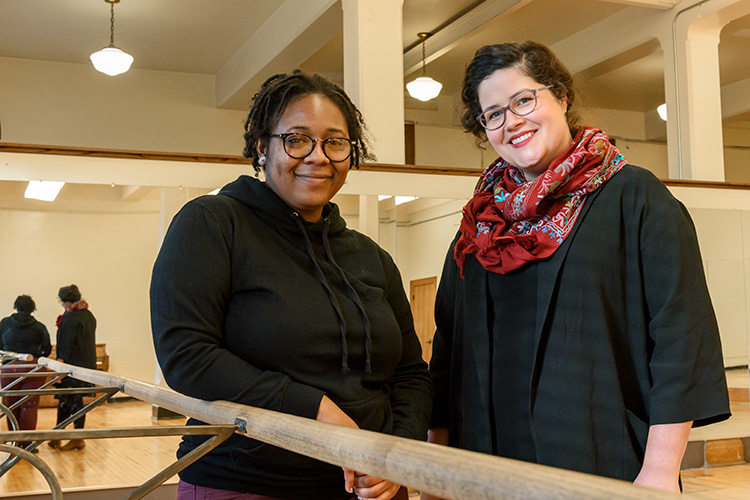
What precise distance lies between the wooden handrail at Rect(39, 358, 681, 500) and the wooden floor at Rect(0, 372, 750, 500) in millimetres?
3869

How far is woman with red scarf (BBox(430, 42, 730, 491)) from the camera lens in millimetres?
1327

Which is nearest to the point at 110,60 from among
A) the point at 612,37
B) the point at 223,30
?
the point at 223,30

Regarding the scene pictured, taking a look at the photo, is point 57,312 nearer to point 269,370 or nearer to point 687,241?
point 269,370

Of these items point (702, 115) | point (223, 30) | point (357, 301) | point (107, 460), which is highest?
point (223, 30)

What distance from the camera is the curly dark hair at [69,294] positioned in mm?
5000

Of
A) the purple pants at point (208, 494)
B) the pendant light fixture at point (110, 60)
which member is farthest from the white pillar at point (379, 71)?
the purple pants at point (208, 494)

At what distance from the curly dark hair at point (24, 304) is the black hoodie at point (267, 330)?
4.00m

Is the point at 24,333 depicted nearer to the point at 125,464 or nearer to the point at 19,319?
the point at 19,319

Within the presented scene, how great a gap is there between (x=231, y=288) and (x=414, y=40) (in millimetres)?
8515

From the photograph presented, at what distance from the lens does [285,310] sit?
134 cm

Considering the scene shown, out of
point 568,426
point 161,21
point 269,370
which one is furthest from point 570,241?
point 161,21

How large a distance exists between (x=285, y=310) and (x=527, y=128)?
1.87 feet

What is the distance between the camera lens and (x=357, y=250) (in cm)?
158

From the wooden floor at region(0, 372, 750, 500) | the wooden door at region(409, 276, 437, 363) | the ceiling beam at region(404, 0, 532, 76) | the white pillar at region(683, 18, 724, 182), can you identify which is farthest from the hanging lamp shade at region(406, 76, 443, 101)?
the wooden floor at region(0, 372, 750, 500)
